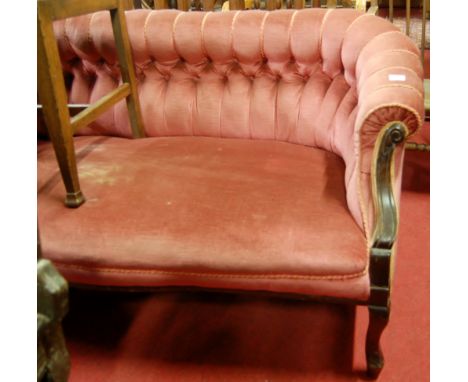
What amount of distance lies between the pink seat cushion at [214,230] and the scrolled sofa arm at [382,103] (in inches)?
4.5

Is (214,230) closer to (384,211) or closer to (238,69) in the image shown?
(384,211)

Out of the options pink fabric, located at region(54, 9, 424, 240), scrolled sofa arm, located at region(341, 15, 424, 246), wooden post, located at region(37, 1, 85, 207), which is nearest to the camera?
scrolled sofa arm, located at region(341, 15, 424, 246)

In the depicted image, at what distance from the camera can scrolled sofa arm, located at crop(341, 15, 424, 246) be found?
1.11 meters

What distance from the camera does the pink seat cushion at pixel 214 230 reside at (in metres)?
1.16

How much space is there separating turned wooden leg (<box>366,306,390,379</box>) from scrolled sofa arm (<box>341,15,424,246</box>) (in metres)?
0.19

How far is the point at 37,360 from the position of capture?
2.12 ft

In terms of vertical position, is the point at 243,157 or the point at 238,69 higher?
the point at 238,69

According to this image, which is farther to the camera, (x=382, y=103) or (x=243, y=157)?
(x=243, y=157)

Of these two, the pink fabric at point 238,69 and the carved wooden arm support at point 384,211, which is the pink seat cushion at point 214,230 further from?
the pink fabric at point 238,69

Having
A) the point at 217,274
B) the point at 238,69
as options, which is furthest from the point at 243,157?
Answer: the point at 217,274

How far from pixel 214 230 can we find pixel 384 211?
1.32 feet

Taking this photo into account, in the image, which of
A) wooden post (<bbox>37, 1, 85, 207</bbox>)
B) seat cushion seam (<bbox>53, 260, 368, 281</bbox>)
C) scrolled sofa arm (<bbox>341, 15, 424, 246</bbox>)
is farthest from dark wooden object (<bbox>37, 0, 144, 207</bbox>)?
scrolled sofa arm (<bbox>341, 15, 424, 246</bbox>)

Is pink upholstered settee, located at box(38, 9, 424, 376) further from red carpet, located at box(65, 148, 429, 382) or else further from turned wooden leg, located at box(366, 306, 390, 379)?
red carpet, located at box(65, 148, 429, 382)

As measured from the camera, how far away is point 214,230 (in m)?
1.21
